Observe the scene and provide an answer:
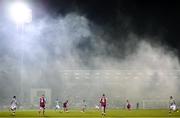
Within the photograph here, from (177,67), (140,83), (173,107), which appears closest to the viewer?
(173,107)

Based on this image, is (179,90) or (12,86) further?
(12,86)

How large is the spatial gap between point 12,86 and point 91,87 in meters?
16.5

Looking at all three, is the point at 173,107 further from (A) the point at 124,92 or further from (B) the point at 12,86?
(B) the point at 12,86

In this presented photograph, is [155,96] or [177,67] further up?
[177,67]

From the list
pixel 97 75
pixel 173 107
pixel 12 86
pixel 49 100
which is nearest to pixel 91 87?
pixel 97 75

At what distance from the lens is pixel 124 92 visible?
8250 cm

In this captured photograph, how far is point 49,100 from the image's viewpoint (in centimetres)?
8094

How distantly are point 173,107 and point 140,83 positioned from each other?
36.0 m

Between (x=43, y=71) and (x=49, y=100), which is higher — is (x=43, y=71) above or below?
above

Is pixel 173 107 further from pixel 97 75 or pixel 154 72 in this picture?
pixel 97 75

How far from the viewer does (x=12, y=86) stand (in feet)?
271

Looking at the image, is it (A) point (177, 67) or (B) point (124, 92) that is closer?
(A) point (177, 67)

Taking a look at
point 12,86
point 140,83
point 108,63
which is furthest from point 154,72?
point 12,86

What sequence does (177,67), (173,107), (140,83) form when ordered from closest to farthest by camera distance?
(173,107)
(177,67)
(140,83)
